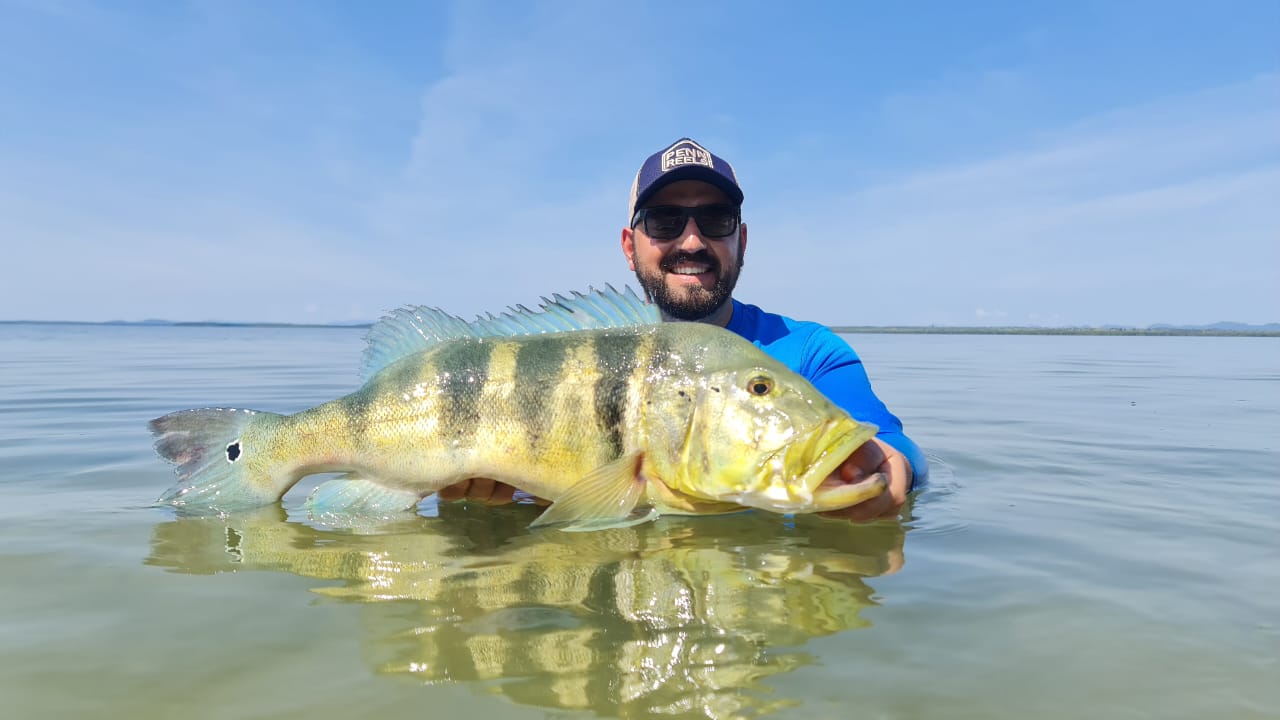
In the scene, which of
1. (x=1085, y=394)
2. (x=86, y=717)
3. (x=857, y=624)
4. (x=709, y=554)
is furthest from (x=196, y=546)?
(x=1085, y=394)

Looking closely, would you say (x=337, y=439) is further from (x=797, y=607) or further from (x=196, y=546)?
(x=797, y=607)

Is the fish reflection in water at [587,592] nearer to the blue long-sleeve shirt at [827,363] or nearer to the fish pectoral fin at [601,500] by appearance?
the fish pectoral fin at [601,500]

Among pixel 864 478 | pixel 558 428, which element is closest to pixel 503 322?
pixel 558 428

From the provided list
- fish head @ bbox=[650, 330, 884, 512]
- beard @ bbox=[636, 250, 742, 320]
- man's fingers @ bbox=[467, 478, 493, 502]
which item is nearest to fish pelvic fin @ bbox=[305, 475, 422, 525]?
man's fingers @ bbox=[467, 478, 493, 502]

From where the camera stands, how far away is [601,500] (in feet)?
11.9

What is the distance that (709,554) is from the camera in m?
3.98

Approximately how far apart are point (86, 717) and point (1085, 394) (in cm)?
1553

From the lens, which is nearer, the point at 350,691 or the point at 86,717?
the point at 86,717

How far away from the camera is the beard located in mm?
5535

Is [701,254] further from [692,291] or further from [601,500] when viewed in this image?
[601,500]

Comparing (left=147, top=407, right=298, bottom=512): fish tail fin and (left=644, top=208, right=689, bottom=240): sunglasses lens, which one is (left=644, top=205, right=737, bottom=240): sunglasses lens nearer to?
(left=644, top=208, right=689, bottom=240): sunglasses lens

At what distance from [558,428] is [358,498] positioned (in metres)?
1.26

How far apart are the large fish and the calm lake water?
348 mm

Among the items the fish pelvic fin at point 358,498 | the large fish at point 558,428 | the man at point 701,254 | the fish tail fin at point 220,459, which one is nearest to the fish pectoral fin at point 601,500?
the large fish at point 558,428
